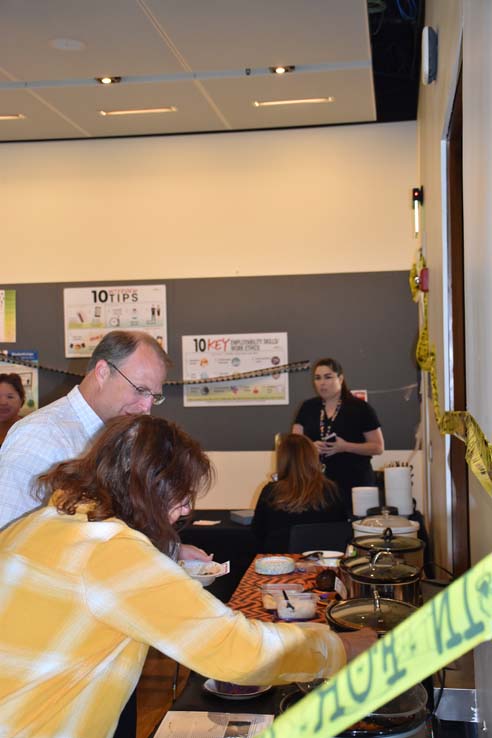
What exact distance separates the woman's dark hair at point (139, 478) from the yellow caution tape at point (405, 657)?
0.91 m

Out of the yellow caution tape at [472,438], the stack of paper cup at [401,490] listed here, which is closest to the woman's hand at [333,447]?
the stack of paper cup at [401,490]

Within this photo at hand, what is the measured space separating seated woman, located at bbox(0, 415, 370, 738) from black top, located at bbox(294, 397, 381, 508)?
3.27 metres

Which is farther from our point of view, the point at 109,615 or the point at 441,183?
the point at 441,183

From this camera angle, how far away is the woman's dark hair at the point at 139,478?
4.62 feet

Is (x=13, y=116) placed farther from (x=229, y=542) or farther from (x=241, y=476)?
(x=229, y=542)

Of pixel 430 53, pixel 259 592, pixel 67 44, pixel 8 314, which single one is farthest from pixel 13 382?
pixel 430 53

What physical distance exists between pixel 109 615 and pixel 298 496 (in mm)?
2595

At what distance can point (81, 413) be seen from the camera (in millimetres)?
2295

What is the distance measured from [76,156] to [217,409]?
2.07 meters

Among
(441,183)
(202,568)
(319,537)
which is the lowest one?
(319,537)

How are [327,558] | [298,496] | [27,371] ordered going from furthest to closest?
[27,371]
[298,496]
[327,558]

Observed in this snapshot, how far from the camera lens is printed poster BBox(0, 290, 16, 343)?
18.5ft

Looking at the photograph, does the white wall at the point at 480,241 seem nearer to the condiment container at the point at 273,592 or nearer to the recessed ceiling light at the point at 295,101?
the condiment container at the point at 273,592

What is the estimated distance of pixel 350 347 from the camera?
537 cm
